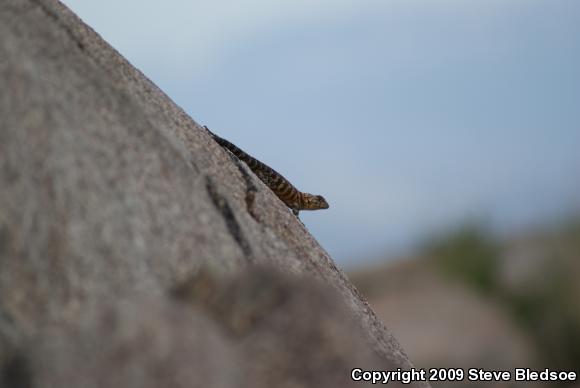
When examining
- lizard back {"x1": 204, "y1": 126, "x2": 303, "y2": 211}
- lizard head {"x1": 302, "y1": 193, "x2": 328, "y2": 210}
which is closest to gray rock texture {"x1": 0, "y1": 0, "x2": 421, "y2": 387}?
lizard back {"x1": 204, "y1": 126, "x2": 303, "y2": 211}

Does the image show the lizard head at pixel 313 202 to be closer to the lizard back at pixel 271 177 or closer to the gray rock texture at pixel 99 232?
the lizard back at pixel 271 177

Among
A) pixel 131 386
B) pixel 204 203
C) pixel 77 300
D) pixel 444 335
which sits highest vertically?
pixel 444 335

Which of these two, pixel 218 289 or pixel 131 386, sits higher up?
pixel 218 289

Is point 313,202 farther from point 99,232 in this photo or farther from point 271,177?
point 99,232

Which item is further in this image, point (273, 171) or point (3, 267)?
point (273, 171)

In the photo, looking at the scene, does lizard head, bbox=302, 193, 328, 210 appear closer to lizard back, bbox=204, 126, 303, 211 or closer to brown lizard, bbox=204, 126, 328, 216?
brown lizard, bbox=204, 126, 328, 216

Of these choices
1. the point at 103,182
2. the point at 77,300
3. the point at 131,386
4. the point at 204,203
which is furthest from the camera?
the point at 204,203

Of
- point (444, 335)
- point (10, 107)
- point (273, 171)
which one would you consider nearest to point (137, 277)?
point (10, 107)

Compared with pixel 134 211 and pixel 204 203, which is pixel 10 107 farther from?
pixel 204 203
